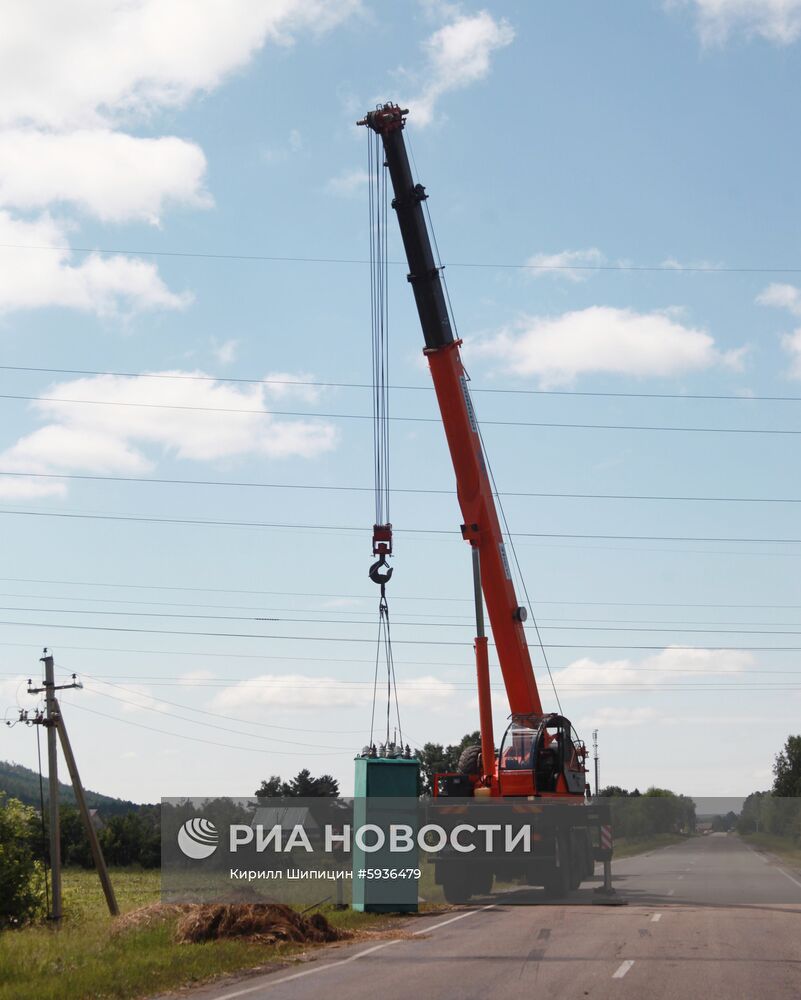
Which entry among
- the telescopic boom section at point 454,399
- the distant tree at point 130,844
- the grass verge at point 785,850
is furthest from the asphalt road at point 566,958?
the distant tree at point 130,844

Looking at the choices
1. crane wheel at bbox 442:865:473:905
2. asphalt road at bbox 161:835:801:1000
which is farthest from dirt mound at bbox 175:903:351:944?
crane wheel at bbox 442:865:473:905

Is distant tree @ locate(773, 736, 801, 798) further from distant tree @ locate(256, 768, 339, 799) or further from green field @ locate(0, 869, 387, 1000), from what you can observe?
green field @ locate(0, 869, 387, 1000)

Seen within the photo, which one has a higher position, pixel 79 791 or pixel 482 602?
pixel 482 602

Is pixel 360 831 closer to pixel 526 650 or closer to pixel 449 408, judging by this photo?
pixel 526 650

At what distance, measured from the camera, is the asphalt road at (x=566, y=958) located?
41.8 ft

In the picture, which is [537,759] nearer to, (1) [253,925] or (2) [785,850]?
(1) [253,925]

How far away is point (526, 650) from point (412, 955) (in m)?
11.5

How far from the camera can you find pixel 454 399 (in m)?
26.0

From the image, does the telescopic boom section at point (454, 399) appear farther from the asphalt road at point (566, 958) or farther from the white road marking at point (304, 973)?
the white road marking at point (304, 973)

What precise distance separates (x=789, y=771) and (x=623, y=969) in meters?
135

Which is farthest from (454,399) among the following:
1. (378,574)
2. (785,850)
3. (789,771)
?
(789,771)

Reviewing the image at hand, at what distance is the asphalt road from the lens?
12.8m

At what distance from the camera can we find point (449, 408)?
26000 millimetres

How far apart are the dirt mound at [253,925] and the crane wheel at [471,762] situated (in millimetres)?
8211
